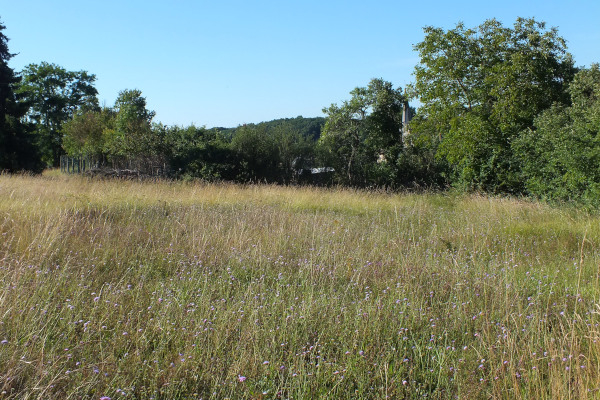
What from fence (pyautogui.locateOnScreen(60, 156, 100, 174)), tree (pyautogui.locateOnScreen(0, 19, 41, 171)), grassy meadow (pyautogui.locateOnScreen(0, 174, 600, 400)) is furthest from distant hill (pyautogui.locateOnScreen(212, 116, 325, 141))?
grassy meadow (pyautogui.locateOnScreen(0, 174, 600, 400))

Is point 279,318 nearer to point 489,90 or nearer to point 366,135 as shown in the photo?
point 489,90

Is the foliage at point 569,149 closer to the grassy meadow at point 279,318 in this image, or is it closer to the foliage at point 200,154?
the grassy meadow at point 279,318

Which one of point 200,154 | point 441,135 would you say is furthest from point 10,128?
point 441,135

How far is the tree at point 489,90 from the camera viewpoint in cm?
1678

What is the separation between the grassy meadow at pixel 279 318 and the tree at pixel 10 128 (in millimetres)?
21682

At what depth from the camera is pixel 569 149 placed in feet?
38.1

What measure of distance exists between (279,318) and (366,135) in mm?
20199

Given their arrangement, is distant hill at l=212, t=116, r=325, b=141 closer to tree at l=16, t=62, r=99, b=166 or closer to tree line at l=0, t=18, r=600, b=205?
tree line at l=0, t=18, r=600, b=205

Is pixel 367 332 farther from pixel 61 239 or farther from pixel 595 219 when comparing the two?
pixel 595 219

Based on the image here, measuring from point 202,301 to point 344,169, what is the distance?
2013 centimetres

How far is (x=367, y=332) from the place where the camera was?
3.47 meters

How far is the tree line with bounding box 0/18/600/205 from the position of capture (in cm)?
1386

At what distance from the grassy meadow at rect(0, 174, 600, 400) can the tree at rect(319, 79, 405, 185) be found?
16035mm

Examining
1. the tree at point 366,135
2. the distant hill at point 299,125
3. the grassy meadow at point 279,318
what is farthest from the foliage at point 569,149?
the distant hill at point 299,125
